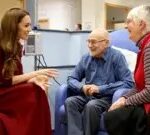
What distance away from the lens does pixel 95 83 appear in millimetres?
2984

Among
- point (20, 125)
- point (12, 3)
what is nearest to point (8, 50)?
point (20, 125)

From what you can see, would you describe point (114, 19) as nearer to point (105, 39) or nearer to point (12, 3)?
point (12, 3)

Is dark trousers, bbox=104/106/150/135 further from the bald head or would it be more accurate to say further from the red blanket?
the bald head

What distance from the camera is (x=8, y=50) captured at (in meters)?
2.31

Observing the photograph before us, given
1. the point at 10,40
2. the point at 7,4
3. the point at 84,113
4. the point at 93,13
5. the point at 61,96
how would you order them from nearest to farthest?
the point at 10,40
the point at 84,113
the point at 61,96
the point at 7,4
the point at 93,13

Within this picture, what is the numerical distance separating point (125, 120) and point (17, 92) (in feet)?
2.24

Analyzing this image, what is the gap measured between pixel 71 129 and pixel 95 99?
29 centimetres

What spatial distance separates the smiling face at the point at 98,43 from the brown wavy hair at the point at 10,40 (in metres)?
0.74

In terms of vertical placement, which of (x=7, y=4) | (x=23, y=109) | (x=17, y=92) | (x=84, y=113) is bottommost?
(x=84, y=113)

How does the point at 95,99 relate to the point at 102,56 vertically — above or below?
below

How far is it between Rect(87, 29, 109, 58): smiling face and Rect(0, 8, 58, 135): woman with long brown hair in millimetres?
687

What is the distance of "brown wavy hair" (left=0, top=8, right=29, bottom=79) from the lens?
230 cm

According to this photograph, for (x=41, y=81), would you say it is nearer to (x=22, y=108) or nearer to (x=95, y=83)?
(x=22, y=108)

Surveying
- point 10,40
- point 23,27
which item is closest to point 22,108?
point 10,40
